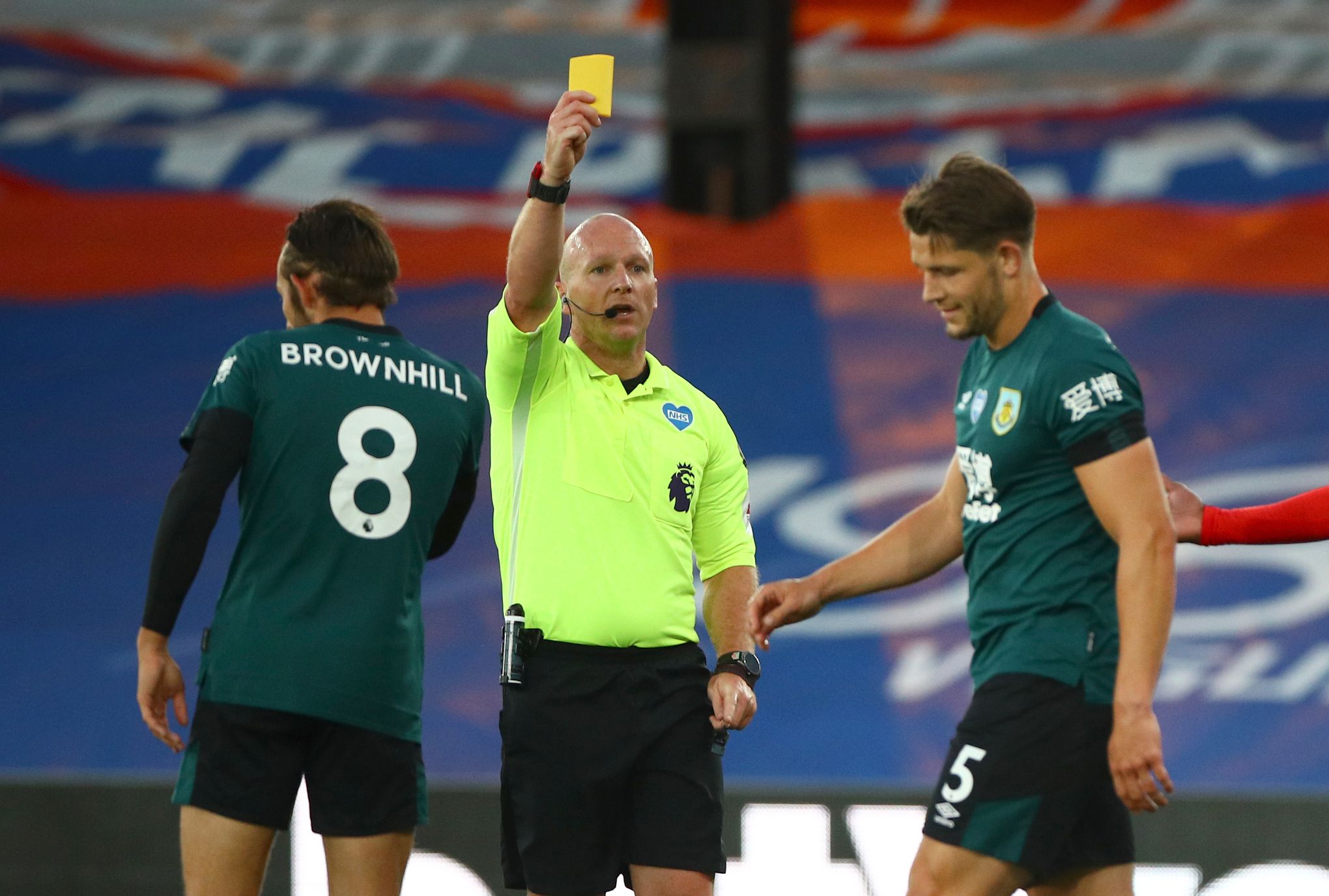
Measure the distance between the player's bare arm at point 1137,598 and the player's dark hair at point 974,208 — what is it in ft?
1.63

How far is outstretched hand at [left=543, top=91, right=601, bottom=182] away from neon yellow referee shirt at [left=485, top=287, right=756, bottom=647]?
0.36 meters

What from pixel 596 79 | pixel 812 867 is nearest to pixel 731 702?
pixel 596 79

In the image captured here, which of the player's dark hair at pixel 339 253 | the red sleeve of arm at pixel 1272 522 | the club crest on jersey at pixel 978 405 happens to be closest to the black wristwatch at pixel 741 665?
the club crest on jersey at pixel 978 405

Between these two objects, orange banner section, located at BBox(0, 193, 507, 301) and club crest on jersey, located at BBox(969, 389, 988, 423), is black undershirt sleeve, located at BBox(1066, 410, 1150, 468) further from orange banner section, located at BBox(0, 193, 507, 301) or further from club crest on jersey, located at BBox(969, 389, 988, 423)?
orange banner section, located at BBox(0, 193, 507, 301)

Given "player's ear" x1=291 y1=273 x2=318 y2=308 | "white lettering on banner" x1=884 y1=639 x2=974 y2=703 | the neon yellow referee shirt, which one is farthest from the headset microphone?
"white lettering on banner" x1=884 y1=639 x2=974 y2=703

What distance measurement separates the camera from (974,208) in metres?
3.22

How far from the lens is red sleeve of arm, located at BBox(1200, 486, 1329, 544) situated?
11.7 ft

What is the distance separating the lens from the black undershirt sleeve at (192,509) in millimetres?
3287

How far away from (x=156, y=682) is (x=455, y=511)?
→ 76cm

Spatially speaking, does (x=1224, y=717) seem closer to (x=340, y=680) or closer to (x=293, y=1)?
(x=340, y=680)

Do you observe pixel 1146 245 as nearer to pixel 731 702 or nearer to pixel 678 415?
pixel 678 415

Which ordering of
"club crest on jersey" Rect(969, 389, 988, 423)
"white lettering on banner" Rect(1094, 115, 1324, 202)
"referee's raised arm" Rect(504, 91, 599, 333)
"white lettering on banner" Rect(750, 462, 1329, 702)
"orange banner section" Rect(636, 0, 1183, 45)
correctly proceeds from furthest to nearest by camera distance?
"orange banner section" Rect(636, 0, 1183, 45)
"white lettering on banner" Rect(1094, 115, 1324, 202)
"white lettering on banner" Rect(750, 462, 1329, 702)
"referee's raised arm" Rect(504, 91, 599, 333)
"club crest on jersey" Rect(969, 389, 988, 423)

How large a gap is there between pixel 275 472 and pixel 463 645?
18.4 ft

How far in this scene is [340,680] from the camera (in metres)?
3.36
